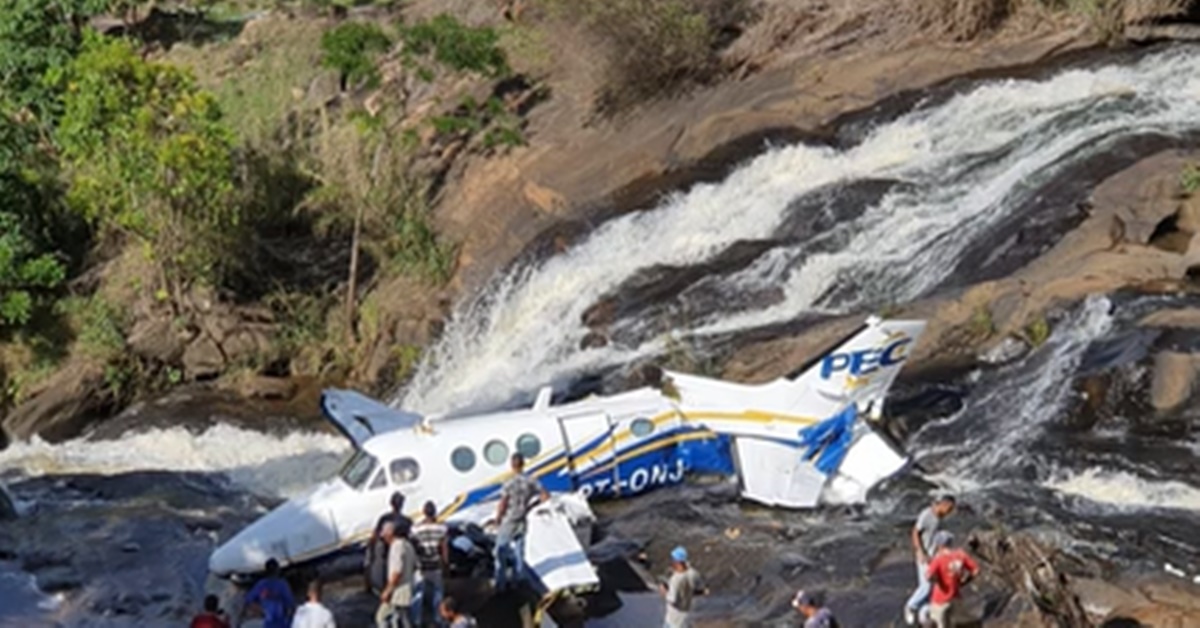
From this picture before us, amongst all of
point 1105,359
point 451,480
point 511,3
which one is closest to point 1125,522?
point 1105,359

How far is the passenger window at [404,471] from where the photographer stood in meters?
19.8

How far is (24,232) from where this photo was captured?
107 ft

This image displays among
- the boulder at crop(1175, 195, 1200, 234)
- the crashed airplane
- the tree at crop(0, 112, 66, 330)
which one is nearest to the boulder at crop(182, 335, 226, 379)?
the tree at crop(0, 112, 66, 330)

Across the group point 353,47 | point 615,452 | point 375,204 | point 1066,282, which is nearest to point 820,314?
point 1066,282

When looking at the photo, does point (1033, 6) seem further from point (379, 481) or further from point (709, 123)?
point (379, 481)

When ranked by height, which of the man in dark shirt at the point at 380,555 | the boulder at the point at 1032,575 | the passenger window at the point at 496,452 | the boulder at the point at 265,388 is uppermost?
the man in dark shirt at the point at 380,555

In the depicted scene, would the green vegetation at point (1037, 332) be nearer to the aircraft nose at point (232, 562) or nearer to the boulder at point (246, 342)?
the aircraft nose at point (232, 562)

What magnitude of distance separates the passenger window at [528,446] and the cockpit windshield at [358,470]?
1798 mm

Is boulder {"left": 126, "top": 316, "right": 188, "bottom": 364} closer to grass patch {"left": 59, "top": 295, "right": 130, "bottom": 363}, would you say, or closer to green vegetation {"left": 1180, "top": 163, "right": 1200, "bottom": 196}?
grass patch {"left": 59, "top": 295, "right": 130, "bottom": 363}

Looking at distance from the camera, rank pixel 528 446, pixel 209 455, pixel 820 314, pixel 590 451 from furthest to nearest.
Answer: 1. pixel 209 455
2. pixel 820 314
3. pixel 590 451
4. pixel 528 446

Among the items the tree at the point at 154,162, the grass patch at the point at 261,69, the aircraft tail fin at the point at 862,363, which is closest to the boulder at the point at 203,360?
the tree at the point at 154,162

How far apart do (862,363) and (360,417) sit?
6.95 meters

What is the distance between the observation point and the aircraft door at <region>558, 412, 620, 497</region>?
20906 mm

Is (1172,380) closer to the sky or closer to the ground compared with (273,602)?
closer to the ground
